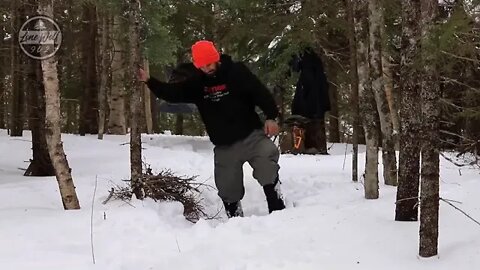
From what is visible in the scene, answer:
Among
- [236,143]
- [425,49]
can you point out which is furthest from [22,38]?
[425,49]

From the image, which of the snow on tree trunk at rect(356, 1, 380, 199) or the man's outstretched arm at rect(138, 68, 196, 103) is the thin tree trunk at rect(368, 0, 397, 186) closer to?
the snow on tree trunk at rect(356, 1, 380, 199)

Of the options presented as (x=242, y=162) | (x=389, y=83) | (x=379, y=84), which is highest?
(x=389, y=83)

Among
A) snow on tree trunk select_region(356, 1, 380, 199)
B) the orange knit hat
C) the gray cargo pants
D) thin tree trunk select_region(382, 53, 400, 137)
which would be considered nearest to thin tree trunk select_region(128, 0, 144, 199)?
the orange knit hat

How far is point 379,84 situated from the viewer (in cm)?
560

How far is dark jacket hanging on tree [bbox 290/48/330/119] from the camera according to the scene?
10.9m

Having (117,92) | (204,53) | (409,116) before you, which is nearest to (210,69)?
(204,53)

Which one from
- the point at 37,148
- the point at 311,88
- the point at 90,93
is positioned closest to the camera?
Answer: the point at 37,148

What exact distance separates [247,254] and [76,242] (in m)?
1.23

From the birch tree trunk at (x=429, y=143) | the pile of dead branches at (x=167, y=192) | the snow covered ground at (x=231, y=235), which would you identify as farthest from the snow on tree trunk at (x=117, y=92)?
the birch tree trunk at (x=429, y=143)

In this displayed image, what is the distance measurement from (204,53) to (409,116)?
2209 mm

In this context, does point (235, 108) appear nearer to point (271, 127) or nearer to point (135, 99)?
point (271, 127)

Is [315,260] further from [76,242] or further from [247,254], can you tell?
[76,242]

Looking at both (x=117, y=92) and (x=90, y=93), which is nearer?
(x=117, y=92)

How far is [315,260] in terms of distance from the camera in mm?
3482
